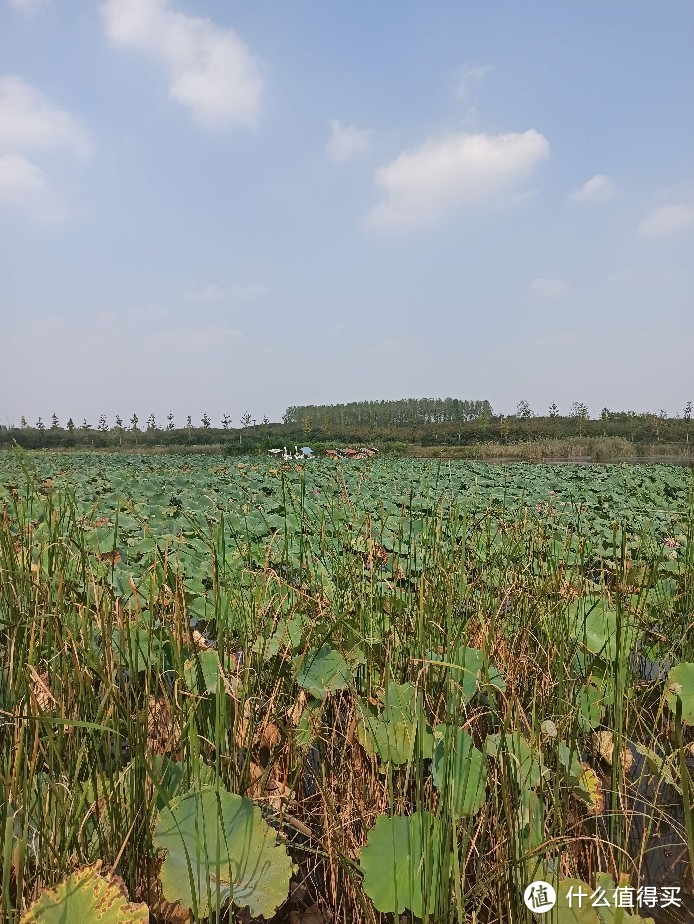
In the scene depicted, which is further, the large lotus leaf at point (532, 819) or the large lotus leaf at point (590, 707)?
the large lotus leaf at point (590, 707)

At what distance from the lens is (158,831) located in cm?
117

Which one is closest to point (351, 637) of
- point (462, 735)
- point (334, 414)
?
point (462, 735)

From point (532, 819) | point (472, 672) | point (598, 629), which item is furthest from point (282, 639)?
point (598, 629)

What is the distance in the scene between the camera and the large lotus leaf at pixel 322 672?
1723 millimetres

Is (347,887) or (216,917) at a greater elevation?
(216,917)

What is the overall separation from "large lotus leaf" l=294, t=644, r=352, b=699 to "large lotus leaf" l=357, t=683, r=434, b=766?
0.43ft

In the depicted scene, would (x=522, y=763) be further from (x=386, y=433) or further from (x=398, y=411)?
(x=398, y=411)

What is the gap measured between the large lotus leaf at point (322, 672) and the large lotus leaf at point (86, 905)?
764 millimetres

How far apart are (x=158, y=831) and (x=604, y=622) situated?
5.71 ft

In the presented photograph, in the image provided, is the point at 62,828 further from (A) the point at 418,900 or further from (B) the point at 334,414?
(B) the point at 334,414

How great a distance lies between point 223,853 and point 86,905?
0.26 metres

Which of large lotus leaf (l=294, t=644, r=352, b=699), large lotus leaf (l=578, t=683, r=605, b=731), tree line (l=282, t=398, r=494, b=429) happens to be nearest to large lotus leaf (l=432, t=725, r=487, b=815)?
large lotus leaf (l=294, t=644, r=352, b=699)

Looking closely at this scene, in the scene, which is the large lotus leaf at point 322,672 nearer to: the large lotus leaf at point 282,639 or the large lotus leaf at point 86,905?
the large lotus leaf at point 282,639

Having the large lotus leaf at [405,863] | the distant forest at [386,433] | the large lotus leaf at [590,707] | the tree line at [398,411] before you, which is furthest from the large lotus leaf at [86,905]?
→ the tree line at [398,411]
